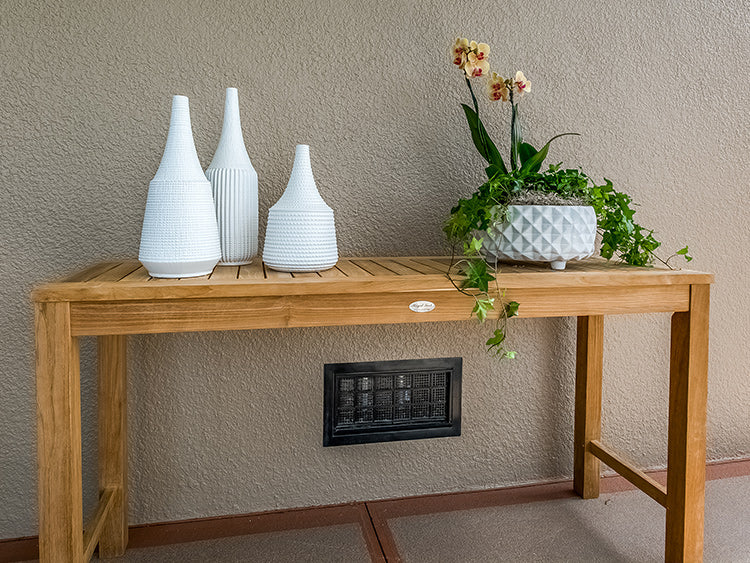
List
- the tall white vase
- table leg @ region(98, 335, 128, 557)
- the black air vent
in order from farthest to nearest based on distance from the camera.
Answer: the black air vent → table leg @ region(98, 335, 128, 557) → the tall white vase

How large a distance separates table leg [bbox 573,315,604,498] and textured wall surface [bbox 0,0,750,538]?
0.07 metres

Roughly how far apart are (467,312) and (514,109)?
0.50 metres

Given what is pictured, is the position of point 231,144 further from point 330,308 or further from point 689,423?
point 689,423

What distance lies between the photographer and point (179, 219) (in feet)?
3.05

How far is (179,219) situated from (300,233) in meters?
0.20

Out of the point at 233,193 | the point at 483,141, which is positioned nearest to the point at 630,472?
the point at 483,141

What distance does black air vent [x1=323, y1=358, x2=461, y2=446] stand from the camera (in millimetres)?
1385

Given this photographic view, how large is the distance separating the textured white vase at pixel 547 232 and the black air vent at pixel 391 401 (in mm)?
441

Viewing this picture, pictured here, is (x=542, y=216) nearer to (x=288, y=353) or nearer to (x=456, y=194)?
(x=456, y=194)

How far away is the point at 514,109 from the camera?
1229 millimetres

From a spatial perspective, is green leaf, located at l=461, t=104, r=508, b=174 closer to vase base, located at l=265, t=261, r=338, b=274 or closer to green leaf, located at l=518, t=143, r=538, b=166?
green leaf, located at l=518, t=143, r=538, b=166

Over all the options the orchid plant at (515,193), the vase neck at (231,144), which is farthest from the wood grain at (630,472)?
the vase neck at (231,144)

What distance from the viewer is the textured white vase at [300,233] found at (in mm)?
1006

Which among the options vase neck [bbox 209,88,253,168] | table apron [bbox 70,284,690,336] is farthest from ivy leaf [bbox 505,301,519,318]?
vase neck [bbox 209,88,253,168]
